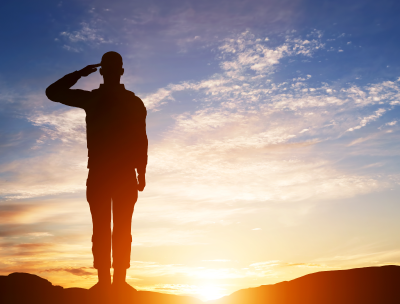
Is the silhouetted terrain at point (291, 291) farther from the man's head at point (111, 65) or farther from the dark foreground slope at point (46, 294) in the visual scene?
the man's head at point (111, 65)

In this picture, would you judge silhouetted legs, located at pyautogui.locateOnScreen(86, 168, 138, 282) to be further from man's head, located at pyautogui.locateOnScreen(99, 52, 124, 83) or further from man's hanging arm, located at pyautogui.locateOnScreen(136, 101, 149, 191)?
man's head, located at pyautogui.locateOnScreen(99, 52, 124, 83)

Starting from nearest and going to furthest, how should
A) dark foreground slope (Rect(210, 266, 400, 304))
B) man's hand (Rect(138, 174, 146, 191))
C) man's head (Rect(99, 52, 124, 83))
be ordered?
man's head (Rect(99, 52, 124, 83))
man's hand (Rect(138, 174, 146, 191))
dark foreground slope (Rect(210, 266, 400, 304))

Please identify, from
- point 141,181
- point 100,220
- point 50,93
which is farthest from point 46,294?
point 50,93

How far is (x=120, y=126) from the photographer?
25.0ft

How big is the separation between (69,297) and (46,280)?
1.24m

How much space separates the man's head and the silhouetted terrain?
5000 mm

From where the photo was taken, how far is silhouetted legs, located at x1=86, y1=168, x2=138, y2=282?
24.1ft

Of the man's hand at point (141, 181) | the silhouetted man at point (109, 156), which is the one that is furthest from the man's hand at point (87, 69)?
the man's hand at point (141, 181)

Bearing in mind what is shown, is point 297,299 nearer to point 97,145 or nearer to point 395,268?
point 395,268

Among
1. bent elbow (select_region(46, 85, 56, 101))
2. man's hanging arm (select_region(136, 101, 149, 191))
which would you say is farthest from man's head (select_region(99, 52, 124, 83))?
bent elbow (select_region(46, 85, 56, 101))

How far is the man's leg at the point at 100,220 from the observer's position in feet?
24.0

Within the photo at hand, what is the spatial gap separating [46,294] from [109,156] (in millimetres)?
3760

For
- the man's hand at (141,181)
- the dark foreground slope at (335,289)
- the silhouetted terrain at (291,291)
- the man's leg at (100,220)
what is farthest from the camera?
the dark foreground slope at (335,289)

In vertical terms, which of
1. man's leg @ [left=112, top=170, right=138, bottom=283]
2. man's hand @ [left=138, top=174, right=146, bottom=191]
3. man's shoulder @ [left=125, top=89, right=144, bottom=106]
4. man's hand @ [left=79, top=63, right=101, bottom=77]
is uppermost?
man's hand @ [left=79, top=63, right=101, bottom=77]
